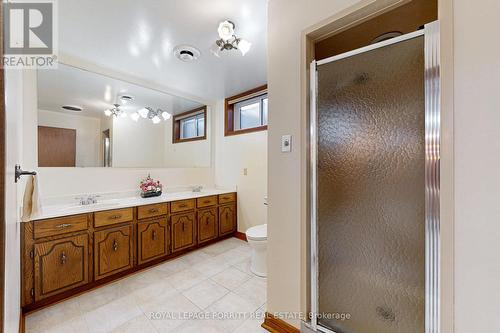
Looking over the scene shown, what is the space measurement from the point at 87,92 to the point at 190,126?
1427mm

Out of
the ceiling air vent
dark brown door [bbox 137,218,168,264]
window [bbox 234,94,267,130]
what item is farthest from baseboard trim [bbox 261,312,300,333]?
the ceiling air vent

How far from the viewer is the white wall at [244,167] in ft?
10.3

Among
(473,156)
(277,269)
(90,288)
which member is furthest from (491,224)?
(90,288)

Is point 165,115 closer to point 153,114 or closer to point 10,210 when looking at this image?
point 153,114

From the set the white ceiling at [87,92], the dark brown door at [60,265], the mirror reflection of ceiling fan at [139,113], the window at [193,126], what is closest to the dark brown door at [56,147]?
the white ceiling at [87,92]

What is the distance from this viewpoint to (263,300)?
6.17 ft

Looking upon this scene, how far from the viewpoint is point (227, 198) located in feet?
11.1

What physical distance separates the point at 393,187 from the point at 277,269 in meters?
0.93

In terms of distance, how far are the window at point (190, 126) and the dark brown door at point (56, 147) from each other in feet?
4.15

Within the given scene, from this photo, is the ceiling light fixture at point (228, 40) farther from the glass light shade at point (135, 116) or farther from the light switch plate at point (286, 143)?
the glass light shade at point (135, 116)

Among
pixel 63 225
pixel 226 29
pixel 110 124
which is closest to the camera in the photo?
pixel 226 29

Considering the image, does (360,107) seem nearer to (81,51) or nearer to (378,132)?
(378,132)

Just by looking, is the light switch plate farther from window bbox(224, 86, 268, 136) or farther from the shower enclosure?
window bbox(224, 86, 268, 136)

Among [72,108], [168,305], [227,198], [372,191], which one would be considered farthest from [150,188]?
[372,191]
